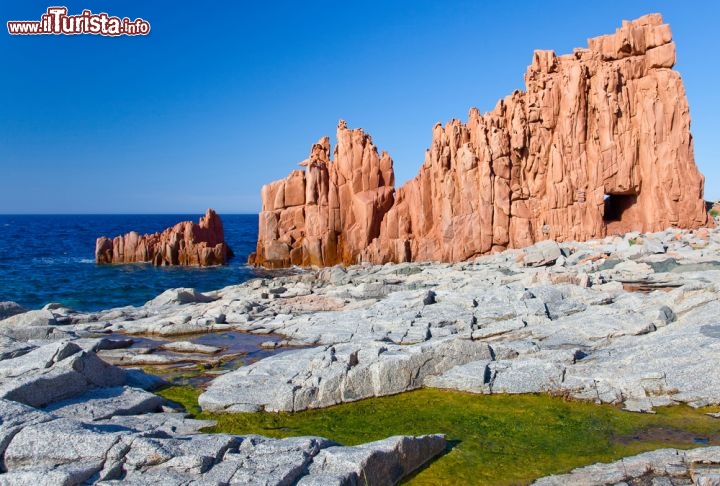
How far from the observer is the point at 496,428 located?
1416cm

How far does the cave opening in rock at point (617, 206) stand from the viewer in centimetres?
5362

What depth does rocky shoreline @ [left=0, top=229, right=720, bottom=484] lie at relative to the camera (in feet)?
34.3

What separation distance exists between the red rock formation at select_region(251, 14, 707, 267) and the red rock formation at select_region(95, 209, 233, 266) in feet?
55.7

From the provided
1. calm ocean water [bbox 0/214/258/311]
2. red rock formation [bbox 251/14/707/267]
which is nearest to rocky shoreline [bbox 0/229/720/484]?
calm ocean water [bbox 0/214/258/311]

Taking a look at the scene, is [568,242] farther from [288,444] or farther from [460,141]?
[288,444]

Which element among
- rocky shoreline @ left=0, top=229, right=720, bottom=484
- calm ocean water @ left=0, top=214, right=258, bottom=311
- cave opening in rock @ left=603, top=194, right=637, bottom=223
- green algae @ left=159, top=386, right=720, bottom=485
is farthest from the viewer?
cave opening in rock @ left=603, top=194, right=637, bottom=223

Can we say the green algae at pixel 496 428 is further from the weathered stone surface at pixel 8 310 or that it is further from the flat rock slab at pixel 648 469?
the weathered stone surface at pixel 8 310

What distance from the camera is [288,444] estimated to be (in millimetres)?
10930

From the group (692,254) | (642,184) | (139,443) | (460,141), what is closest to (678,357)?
(139,443)

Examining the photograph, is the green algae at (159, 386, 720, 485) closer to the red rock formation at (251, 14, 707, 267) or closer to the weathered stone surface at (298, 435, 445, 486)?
the weathered stone surface at (298, 435, 445, 486)

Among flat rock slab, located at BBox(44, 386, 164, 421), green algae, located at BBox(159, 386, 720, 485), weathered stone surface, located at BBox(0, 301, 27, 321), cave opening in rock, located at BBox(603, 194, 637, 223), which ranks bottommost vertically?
green algae, located at BBox(159, 386, 720, 485)

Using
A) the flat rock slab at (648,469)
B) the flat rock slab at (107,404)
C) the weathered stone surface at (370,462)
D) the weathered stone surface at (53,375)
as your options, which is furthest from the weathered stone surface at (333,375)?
the flat rock slab at (648,469)

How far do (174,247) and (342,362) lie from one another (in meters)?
60.9

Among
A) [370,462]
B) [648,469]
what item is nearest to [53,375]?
[370,462]
